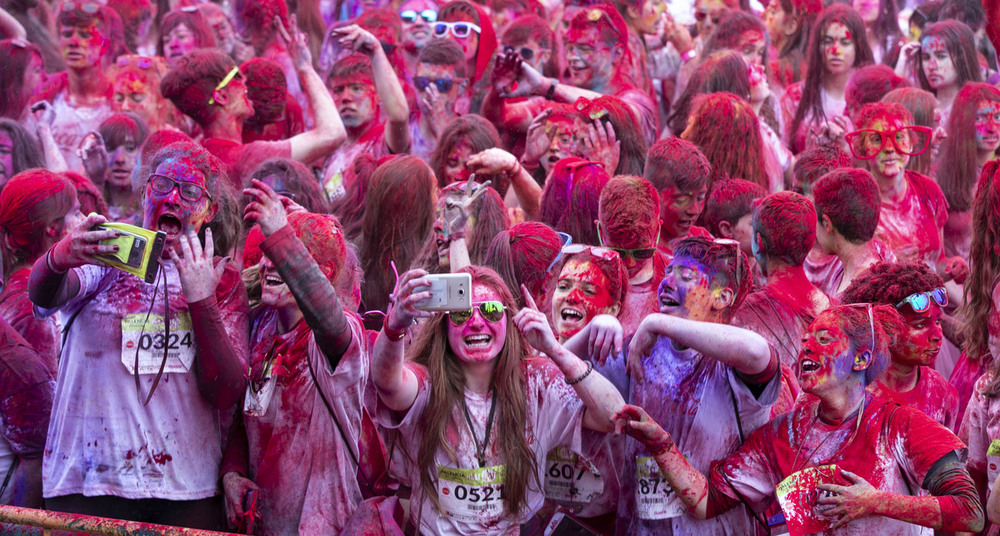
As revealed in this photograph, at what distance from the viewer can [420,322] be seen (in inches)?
179

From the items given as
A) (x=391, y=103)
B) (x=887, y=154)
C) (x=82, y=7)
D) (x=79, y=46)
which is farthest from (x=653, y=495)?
(x=82, y=7)

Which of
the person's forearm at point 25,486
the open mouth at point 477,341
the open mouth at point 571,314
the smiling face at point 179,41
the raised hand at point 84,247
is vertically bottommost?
the person's forearm at point 25,486

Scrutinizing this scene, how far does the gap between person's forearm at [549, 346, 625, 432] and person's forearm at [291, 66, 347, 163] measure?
3.22 m

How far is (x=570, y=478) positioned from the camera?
4195 mm

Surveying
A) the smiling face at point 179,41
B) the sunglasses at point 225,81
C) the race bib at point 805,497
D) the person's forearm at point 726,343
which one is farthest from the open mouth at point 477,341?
the smiling face at point 179,41

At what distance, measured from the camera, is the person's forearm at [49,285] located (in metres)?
3.87

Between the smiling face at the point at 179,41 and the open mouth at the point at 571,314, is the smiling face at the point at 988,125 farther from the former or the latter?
the smiling face at the point at 179,41

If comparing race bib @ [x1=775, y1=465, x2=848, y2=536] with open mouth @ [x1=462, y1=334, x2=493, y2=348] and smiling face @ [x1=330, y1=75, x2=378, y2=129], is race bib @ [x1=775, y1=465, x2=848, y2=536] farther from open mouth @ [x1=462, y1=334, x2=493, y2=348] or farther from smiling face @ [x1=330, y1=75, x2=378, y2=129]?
smiling face @ [x1=330, y1=75, x2=378, y2=129]

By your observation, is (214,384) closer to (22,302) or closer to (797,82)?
(22,302)

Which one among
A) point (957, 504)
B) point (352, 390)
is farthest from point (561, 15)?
point (957, 504)

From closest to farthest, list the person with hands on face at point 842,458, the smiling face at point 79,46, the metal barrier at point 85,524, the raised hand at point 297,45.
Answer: the metal barrier at point 85,524
the person with hands on face at point 842,458
the raised hand at point 297,45
the smiling face at point 79,46

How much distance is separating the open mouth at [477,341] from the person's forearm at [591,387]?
0.30 meters

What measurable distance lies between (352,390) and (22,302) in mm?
1698

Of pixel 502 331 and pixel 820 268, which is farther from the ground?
pixel 502 331
